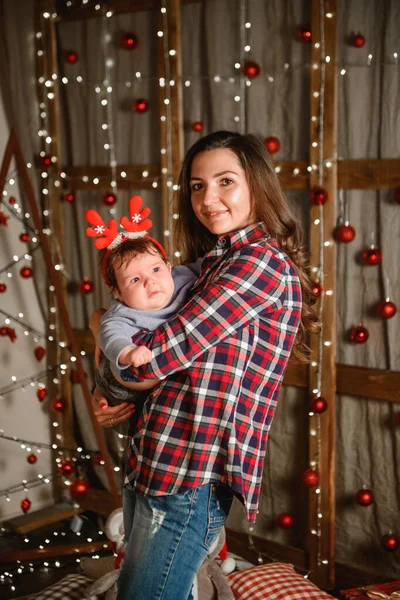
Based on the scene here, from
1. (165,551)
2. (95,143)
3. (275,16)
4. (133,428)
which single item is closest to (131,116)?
(95,143)

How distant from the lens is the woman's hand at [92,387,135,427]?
1.83 meters

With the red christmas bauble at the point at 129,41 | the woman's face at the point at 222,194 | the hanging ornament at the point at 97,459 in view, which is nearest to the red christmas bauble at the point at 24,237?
the red christmas bauble at the point at 129,41

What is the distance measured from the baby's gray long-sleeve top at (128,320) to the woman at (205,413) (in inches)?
1.8


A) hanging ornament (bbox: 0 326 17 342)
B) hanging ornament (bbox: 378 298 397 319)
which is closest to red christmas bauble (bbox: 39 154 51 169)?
hanging ornament (bbox: 0 326 17 342)

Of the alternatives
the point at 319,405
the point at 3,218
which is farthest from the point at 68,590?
the point at 3,218

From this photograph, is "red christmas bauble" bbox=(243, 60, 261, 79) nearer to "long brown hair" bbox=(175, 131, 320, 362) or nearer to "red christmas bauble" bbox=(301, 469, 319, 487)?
"long brown hair" bbox=(175, 131, 320, 362)

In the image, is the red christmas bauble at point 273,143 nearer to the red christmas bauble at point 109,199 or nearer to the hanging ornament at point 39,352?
the red christmas bauble at point 109,199

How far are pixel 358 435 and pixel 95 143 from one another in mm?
2095

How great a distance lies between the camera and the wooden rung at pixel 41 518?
397 cm

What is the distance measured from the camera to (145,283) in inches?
70.3

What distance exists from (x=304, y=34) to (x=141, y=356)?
2046 millimetres

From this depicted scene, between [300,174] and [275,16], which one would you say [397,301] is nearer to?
[300,174]

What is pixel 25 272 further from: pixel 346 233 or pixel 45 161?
pixel 346 233

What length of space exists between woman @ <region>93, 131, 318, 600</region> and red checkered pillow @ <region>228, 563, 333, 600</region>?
0.83m
